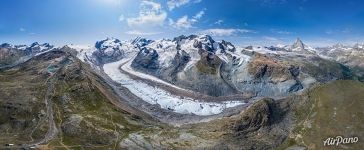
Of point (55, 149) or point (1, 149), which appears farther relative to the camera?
point (55, 149)

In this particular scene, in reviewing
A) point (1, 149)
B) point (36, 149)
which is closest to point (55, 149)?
point (36, 149)

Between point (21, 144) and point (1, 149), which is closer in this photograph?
point (1, 149)

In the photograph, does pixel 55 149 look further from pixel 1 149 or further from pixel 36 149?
pixel 1 149
